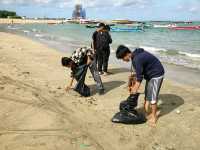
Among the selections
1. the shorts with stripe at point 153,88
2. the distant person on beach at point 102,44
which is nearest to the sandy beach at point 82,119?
the shorts with stripe at point 153,88

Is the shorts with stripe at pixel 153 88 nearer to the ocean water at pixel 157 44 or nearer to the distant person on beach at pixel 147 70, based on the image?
the distant person on beach at pixel 147 70

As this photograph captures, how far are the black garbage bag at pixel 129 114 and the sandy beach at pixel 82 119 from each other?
12cm

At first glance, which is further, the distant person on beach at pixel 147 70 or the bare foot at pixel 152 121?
the bare foot at pixel 152 121

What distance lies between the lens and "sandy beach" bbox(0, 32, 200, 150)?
5723 mm

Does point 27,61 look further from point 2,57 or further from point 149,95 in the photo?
point 149,95

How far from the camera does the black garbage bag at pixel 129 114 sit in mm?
6668

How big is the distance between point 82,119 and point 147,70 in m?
1.59

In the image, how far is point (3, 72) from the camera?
11.5m

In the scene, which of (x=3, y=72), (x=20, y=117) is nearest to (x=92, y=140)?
(x=20, y=117)

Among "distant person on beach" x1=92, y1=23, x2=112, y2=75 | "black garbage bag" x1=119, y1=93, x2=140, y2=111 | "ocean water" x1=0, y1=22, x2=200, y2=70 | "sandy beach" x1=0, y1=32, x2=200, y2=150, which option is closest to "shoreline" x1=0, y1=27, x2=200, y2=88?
"sandy beach" x1=0, y1=32, x2=200, y2=150

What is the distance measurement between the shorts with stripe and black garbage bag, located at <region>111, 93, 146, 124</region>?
239 millimetres

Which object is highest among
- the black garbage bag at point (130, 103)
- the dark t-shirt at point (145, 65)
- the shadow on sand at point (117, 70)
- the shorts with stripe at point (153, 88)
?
the dark t-shirt at point (145, 65)

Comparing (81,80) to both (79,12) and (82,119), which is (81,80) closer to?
(82,119)

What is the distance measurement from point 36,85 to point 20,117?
3007 millimetres
